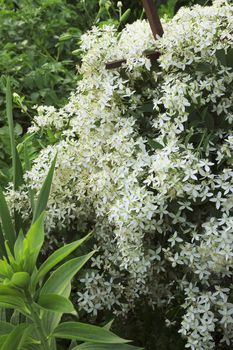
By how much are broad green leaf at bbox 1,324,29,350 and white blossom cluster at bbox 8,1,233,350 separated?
16.4 inches

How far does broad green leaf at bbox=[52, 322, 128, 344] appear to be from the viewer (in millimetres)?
1844

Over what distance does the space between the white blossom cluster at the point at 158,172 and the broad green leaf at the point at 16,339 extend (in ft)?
1.36

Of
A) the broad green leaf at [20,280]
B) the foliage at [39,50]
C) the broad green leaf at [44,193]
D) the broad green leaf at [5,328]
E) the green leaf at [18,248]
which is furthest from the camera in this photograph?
the foliage at [39,50]

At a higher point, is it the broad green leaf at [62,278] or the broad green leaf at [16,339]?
the broad green leaf at [62,278]

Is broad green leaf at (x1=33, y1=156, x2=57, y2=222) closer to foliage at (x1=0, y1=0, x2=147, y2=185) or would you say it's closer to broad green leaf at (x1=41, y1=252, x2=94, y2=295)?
broad green leaf at (x1=41, y1=252, x2=94, y2=295)

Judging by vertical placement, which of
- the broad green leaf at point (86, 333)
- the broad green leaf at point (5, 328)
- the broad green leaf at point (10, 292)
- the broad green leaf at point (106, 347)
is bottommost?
the broad green leaf at point (106, 347)

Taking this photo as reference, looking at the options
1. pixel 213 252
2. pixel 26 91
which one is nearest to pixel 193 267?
pixel 213 252

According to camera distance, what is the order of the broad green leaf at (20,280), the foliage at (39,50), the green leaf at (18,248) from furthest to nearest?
1. the foliage at (39,50)
2. the green leaf at (18,248)
3. the broad green leaf at (20,280)

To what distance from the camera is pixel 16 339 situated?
1771 mm

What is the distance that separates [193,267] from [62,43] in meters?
2.03

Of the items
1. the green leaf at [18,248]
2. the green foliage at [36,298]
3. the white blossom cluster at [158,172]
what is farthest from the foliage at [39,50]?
the green foliage at [36,298]

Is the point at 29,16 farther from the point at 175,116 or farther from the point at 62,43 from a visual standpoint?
the point at 175,116

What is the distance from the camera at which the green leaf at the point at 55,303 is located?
170cm

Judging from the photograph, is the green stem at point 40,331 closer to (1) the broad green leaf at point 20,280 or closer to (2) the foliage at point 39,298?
(2) the foliage at point 39,298
